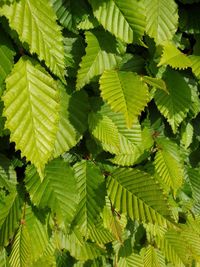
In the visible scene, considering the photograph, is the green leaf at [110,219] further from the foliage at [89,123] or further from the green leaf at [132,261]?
the green leaf at [132,261]

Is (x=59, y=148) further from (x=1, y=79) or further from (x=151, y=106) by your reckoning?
(x=151, y=106)

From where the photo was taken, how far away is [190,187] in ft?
8.27

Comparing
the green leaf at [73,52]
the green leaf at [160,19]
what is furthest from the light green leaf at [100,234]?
the green leaf at [160,19]

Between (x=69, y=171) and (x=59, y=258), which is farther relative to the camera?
(x=59, y=258)

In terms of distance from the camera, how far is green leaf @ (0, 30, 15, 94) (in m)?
1.41

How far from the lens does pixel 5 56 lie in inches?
56.2

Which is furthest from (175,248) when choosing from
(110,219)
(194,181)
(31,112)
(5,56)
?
(5,56)

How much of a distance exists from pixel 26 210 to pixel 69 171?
281 millimetres

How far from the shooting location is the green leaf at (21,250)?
5.77ft

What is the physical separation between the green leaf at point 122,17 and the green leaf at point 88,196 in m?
0.66

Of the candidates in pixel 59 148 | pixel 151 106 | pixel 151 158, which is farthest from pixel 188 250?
pixel 59 148

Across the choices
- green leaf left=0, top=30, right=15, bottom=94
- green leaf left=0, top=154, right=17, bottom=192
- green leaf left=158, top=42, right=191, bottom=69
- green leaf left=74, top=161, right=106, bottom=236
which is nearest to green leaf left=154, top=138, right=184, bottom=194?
green leaf left=74, top=161, right=106, bottom=236

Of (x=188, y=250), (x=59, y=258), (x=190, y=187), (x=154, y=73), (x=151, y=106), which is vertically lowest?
(x=188, y=250)

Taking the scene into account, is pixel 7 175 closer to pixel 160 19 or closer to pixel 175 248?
pixel 160 19
